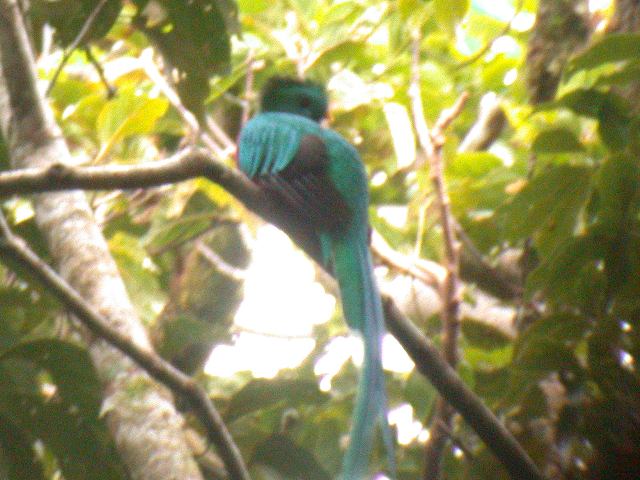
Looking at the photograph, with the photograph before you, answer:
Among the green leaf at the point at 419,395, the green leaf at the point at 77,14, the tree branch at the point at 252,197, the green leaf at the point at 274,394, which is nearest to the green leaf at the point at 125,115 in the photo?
the green leaf at the point at 77,14

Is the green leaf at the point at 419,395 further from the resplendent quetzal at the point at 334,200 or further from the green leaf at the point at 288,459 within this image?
the resplendent quetzal at the point at 334,200

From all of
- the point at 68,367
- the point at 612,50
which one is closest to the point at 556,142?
the point at 612,50

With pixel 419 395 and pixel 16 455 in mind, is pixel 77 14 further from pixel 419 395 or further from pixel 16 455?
pixel 419 395

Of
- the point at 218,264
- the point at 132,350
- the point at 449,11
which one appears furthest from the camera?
the point at 218,264

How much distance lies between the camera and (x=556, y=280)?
9.42 feet

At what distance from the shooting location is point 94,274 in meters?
3.11

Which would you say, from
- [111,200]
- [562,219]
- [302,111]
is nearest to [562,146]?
[562,219]

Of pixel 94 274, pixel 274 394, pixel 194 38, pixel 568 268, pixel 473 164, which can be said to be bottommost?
pixel 274 394

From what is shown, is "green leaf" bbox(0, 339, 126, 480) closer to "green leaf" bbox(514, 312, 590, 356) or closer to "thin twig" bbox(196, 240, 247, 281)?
"green leaf" bbox(514, 312, 590, 356)

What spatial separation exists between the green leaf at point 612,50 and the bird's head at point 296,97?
128cm

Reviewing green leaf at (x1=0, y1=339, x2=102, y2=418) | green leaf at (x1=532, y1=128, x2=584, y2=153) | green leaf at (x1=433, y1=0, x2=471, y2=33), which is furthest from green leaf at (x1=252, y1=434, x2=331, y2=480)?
green leaf at (x1=433, y1=0, x2=471, y2=33)

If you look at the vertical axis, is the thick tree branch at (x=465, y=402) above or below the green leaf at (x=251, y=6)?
below

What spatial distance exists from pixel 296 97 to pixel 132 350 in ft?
4.83

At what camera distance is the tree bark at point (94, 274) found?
9.29ft
